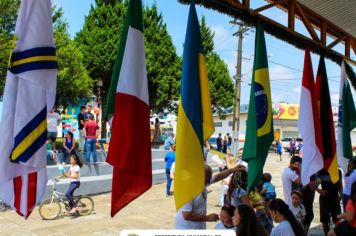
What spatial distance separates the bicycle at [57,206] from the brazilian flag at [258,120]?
7.40m

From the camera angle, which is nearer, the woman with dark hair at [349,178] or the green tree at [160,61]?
the woman with dark hair at [349,178]

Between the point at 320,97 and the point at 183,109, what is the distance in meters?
3.15

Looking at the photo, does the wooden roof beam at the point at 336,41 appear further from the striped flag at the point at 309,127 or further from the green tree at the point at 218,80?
the green tree at the point at 218,80

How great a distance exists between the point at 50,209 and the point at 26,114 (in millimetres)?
7857

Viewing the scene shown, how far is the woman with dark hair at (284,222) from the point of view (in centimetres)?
449

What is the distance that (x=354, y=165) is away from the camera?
7.58 m

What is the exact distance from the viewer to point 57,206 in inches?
432

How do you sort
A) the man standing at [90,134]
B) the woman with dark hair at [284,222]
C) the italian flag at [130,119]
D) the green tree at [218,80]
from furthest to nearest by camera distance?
the green tree at [218,80], the man standing at [90,134], the woman with dark hair at [284,222], the italian flag at [130,119]

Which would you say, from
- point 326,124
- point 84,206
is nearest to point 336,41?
point 326,124

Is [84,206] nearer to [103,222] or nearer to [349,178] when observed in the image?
[103,222]

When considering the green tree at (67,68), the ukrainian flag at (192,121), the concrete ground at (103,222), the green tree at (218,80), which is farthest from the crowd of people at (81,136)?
Result: the green tree at (218,80)

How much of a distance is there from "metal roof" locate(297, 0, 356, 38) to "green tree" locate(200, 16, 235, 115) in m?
28.8

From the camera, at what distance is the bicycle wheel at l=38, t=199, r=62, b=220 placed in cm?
1077

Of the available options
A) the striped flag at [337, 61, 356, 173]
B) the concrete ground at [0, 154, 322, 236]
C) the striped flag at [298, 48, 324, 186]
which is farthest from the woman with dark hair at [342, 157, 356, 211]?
the striped flag at [298, 48, 324, 186]
